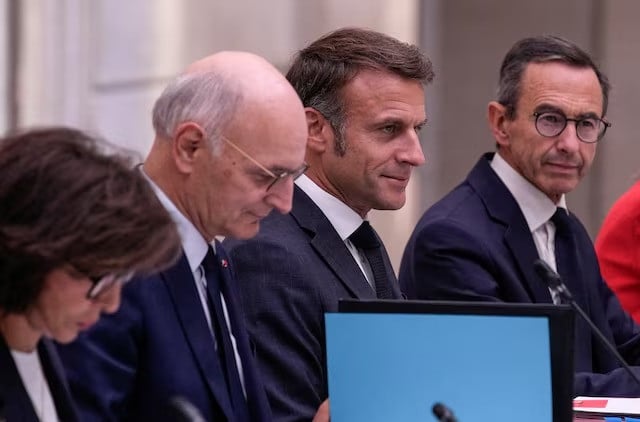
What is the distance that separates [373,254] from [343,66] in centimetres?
47

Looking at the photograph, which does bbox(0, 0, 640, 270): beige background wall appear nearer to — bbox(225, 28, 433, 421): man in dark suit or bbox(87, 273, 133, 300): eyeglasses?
bbox(225, 28, 433, 421): man in dark suit

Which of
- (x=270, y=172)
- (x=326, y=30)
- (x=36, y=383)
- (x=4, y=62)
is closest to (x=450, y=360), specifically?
(x=270, y=172)

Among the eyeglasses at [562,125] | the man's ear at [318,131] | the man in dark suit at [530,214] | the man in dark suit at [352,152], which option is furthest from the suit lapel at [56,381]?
the eyeglasses at [562,125]

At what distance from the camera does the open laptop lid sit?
2.62m

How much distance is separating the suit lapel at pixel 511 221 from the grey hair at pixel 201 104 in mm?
1263

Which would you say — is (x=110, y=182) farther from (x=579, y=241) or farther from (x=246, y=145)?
(x=579, y=241)

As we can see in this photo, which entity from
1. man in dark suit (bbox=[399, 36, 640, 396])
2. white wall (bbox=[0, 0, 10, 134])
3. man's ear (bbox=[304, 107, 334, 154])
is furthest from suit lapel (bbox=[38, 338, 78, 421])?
white wall (bbox=[0, 0, 10, 134])

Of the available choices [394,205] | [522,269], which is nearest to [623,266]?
[522,269]

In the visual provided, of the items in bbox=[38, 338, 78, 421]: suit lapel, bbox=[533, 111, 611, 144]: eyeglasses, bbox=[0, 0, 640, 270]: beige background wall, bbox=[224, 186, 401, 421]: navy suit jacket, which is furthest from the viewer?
bbox=[0, 0, 640, 270]: beige background wall

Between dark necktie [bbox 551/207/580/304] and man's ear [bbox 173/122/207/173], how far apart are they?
4.85 ft

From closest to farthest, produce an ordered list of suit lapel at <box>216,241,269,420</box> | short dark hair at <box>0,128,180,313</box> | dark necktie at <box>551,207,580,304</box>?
short dark hair at <box>0,128,180,313</box> < suit lapel at <box>216,241,269,420</box> < dark necktie at <box>551,207,580,304</box>

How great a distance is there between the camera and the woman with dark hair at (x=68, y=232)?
6.70 feet

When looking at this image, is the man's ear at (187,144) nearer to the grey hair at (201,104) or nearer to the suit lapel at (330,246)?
the grey hair at (201,104)

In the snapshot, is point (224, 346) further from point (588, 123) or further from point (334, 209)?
point (588, 123)
